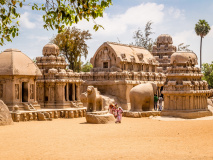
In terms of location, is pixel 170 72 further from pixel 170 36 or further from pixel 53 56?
pixel 170 36

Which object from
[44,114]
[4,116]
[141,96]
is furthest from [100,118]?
[141,96]

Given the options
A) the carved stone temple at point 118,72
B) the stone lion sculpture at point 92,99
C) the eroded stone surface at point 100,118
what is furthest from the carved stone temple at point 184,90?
the carved stone temple at point 118,72

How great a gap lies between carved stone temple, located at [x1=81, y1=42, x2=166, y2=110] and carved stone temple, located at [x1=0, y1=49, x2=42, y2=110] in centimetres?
835

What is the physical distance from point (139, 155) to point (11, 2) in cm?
563

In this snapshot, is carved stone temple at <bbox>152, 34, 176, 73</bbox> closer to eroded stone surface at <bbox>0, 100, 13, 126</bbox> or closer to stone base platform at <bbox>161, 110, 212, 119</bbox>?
stone base platform at <bbox>161, 110, 212, 119</bbox>

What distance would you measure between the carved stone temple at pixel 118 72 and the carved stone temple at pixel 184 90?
677cm

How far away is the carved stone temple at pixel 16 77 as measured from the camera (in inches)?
876

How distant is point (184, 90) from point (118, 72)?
29.0ft

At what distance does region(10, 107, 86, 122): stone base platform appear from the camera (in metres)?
20.8

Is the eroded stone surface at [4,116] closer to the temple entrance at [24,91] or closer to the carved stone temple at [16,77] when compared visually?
the carved stone temple at [16,77]

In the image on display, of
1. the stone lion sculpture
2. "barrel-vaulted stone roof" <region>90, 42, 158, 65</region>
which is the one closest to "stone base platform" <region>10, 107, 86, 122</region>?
the stone lion sculpture

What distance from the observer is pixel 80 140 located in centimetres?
1245

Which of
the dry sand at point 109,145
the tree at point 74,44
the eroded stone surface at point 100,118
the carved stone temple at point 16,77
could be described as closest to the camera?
the dry sand at point 109,145

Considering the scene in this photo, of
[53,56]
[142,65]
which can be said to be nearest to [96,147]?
[53,56]
